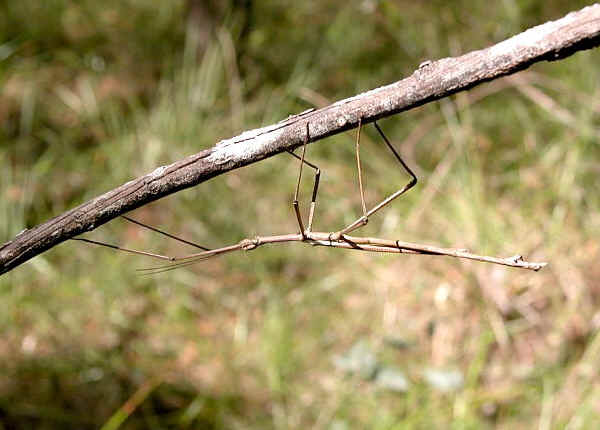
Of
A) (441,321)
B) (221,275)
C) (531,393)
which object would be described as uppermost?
(221,275)

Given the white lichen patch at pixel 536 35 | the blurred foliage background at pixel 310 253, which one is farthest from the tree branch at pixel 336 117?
the blurred foliage background at pixel 310 253

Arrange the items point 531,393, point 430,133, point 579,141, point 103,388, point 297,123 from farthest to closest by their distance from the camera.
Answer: point 430,133 → point 579,141 → point 103,388 → point 531,393 → point 297,123

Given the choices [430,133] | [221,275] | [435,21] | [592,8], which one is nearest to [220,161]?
Result: [592,8]

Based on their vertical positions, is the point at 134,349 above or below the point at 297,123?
above

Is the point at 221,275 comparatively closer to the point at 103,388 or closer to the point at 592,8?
the point at 103,388

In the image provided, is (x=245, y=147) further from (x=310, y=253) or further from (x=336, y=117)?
(x=310, y=253)

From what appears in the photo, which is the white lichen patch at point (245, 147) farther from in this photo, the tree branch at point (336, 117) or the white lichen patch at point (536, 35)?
the white lichen patch at point (536, 35)

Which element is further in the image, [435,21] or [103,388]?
[435,21]
